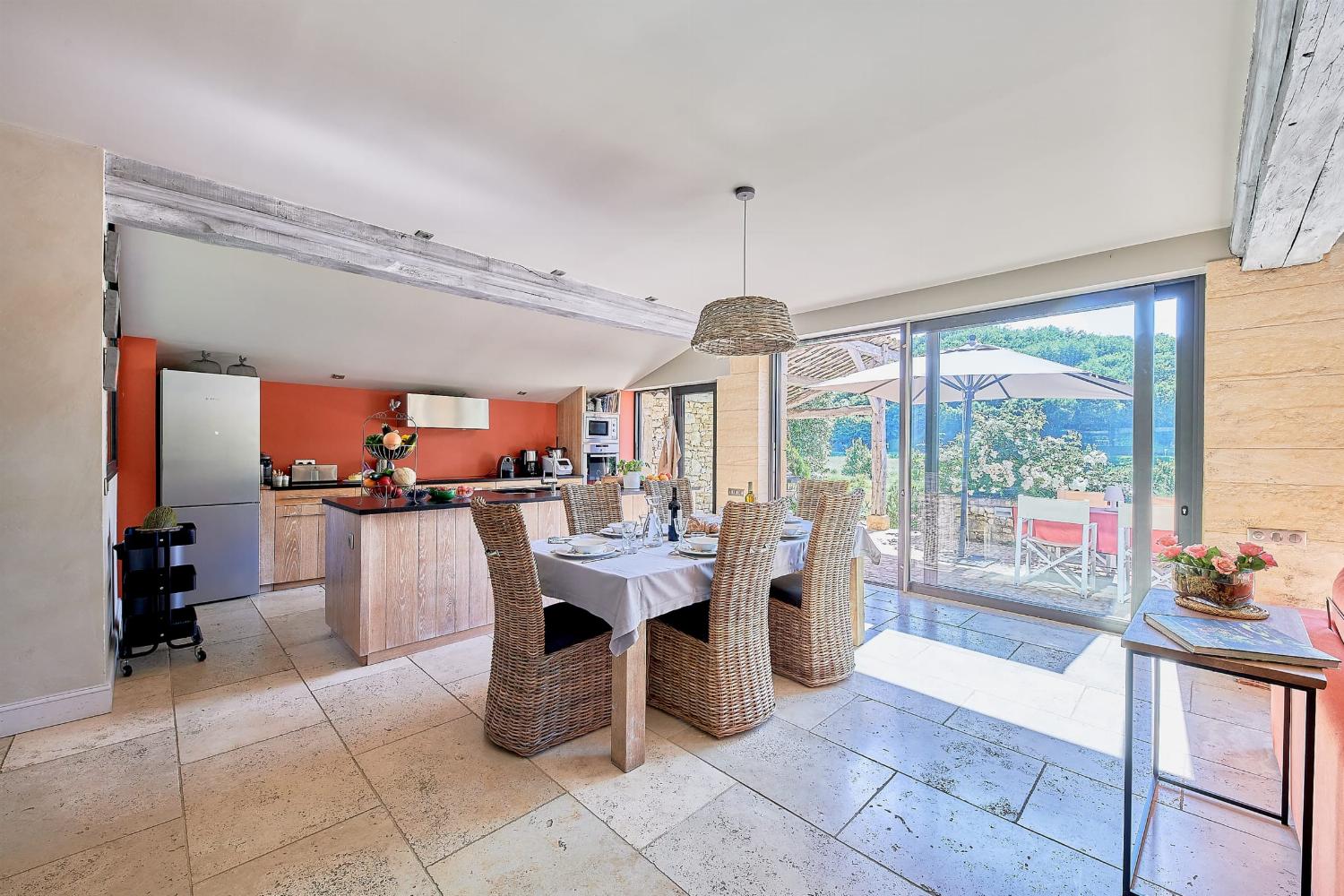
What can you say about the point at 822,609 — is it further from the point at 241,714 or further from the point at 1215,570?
the point at 241,714

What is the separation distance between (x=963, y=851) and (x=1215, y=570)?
118cm

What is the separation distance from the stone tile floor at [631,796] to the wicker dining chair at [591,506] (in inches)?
39.6

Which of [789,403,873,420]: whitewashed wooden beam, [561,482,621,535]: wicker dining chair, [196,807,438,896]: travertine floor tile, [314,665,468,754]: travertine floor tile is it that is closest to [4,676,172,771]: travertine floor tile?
[314,665,468,754]: travertine floor tile

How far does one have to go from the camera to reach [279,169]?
2723 millimetres

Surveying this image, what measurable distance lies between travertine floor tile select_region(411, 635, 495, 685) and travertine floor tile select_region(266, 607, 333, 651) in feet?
2.53

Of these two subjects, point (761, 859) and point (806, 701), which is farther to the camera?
point (806, 701)

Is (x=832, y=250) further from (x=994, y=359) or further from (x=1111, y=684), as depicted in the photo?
(x=1111, y=684)

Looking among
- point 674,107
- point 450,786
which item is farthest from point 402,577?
point 674,107

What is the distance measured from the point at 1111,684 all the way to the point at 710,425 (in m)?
4.31

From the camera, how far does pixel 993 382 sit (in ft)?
14.0

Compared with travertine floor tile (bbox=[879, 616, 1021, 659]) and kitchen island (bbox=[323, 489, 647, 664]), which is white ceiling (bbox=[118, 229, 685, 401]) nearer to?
kitchen island (bbox=[323, 489, 647, 664])

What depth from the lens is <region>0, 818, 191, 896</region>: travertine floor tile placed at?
1584mm

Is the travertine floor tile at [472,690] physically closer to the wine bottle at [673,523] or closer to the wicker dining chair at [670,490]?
the wine bottle at [673,523]

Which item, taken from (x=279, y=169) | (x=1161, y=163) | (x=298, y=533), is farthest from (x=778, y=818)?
(x=298, y=533)
